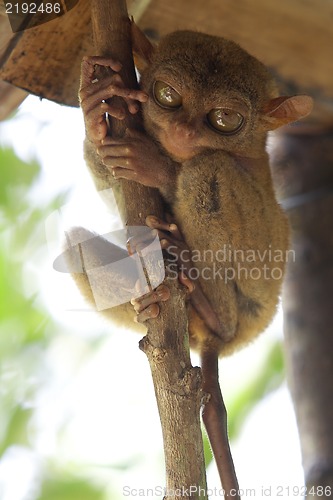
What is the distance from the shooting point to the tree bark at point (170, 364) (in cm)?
249

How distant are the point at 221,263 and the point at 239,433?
195cm

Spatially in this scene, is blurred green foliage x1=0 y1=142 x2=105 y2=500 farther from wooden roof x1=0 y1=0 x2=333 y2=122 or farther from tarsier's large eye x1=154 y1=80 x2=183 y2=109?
tarsier's large eye x1=154 y1=80 x2=183 y2=109

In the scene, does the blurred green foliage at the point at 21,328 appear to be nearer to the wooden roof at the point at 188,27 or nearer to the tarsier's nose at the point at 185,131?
the wooden roof at the point at 188,27

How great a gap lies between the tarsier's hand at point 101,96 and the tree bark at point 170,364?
0.06m

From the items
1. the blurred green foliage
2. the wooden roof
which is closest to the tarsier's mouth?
the wooden roof

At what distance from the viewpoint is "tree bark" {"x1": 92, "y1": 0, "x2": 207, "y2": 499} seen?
97.9 inches

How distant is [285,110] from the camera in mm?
3383

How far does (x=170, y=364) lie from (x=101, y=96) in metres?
1.06

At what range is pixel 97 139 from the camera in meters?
3.00

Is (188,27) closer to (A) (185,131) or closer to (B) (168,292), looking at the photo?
(A) (185,131)

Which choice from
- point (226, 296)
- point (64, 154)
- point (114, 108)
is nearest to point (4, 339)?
point (64, 154)

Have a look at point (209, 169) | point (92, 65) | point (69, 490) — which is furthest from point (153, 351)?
point (69, 490)

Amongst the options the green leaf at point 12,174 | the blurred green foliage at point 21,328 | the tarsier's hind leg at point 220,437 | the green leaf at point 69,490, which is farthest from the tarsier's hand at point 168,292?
the green leaf at point 69,490

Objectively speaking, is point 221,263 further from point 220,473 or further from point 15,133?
point 15,133
